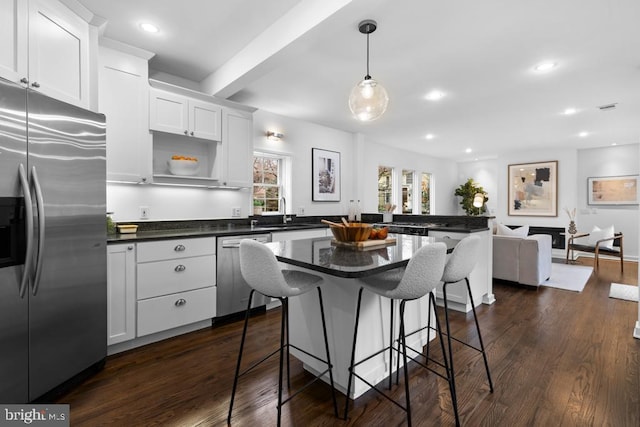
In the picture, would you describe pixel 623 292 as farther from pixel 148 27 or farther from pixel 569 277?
pixel 148 27

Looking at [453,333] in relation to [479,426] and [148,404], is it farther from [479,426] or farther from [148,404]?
[148,404]

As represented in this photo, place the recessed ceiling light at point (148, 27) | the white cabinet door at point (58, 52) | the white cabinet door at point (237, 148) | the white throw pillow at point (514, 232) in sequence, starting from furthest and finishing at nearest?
the white throw pillow at point (514, 232)
the white cabinet door at point (237, 148)
the recessed ceiling light at point (148, 27)
the white cabinet door at point (58, 52)

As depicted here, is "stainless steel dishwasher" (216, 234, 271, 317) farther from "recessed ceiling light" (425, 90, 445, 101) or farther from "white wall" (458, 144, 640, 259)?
"white wall" (458, 144, 640, 259)

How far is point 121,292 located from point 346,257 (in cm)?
191

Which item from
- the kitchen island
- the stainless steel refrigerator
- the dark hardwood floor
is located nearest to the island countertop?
the kitchen island

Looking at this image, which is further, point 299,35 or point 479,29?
point 479,29

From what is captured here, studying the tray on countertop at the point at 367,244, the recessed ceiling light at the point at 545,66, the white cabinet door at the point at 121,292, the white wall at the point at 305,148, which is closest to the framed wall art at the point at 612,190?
the recessed ceiling light at the point at 545,66

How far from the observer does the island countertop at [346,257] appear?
4.28 ft

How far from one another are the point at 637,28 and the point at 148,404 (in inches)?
172

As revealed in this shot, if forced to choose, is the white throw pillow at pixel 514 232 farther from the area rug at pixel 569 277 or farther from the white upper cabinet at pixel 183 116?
the white upper cabinet at pixel 183 116

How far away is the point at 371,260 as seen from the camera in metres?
1.51

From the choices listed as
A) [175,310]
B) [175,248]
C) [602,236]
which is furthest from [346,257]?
[602,236]

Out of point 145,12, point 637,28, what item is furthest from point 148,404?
point 637,28

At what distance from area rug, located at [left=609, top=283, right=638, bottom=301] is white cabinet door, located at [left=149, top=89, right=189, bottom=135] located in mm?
5554
